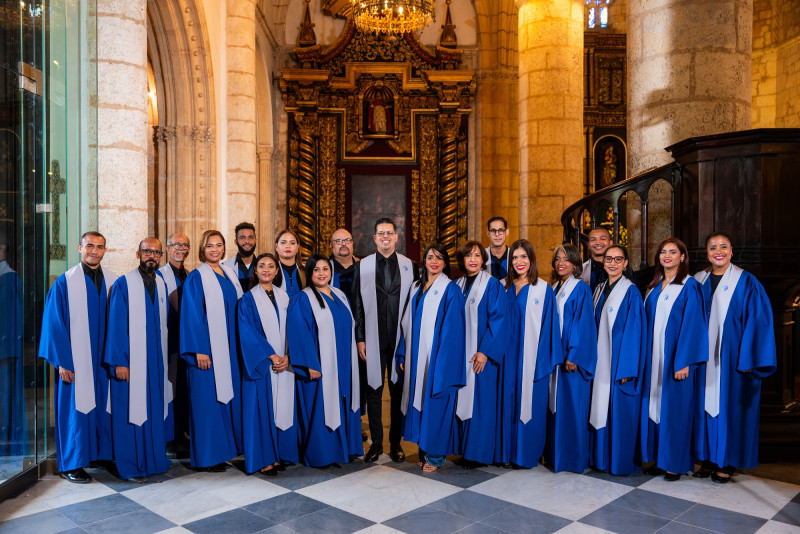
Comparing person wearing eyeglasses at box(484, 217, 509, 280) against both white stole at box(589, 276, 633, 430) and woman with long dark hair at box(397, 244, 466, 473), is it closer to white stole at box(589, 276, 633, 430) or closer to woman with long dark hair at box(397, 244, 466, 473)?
woman with long dark hair at box(397, 244, 466, 473)

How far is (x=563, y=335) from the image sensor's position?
4.76 metres

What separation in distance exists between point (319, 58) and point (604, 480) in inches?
502

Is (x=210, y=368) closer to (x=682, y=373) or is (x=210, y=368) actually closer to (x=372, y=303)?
(x=372, y=303)

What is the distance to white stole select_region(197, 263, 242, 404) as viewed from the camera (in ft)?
15.1

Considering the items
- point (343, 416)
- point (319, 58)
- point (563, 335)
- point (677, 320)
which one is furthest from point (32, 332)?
point (319, 58)

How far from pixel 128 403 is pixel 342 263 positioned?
1831 mm

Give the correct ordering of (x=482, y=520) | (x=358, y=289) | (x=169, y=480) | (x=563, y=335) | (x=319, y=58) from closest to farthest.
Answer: (x=482, y=520), (x=169, y=480), (x=563, y=335), (x=358, y=289), (x=319, y=58)

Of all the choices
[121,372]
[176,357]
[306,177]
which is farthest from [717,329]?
[306,177]

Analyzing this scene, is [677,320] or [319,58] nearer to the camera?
[677,320]

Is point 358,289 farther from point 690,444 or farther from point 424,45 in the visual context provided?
point 424,45

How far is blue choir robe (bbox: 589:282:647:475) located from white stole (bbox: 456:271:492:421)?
844mm

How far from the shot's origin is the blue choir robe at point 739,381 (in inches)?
173

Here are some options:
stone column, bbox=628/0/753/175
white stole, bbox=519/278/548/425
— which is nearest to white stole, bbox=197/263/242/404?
white stole, bbox=519/278/548/425

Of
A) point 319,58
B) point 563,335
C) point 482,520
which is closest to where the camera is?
point 482,520
